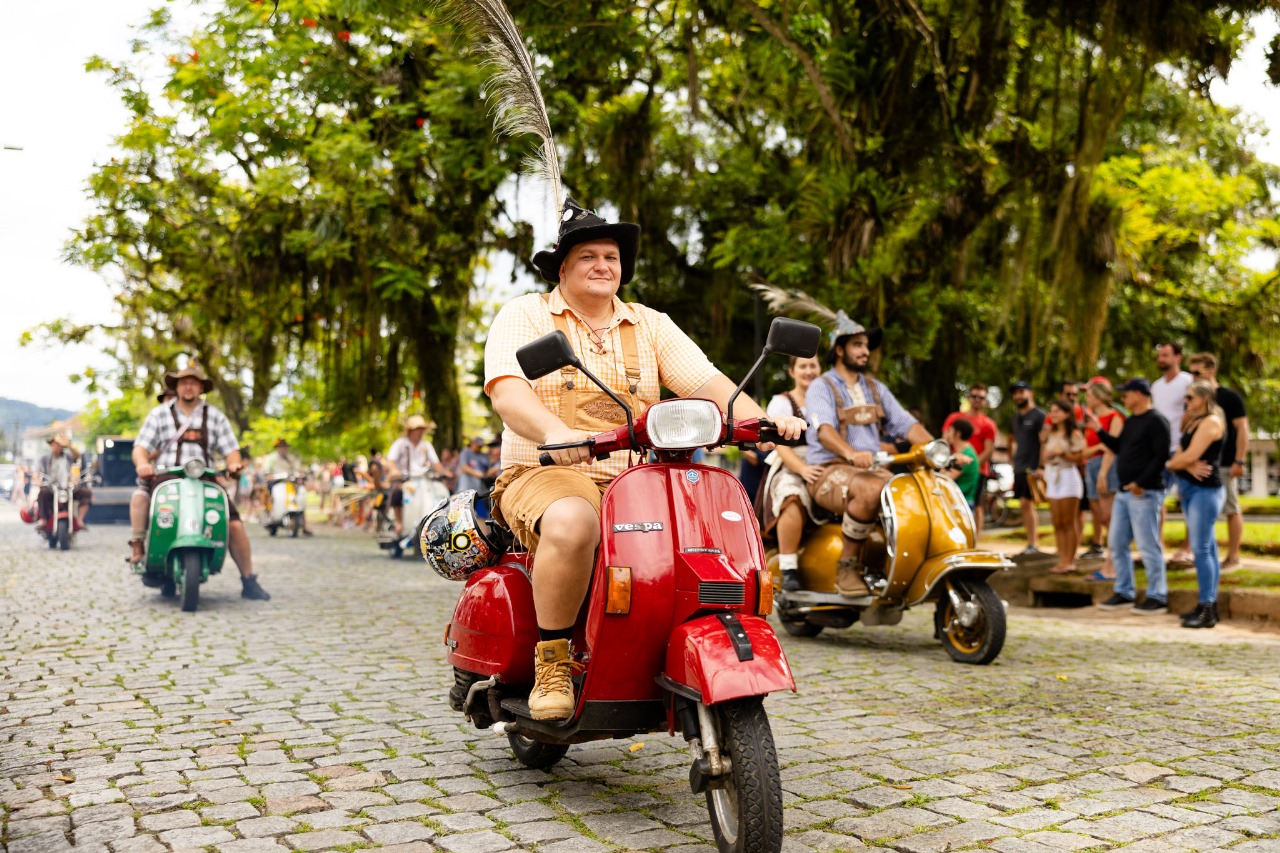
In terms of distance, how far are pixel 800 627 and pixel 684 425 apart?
542 cm

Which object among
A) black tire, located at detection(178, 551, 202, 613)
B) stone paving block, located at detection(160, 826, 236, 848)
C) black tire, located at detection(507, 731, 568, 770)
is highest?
black tire, located at detection(178, 551, 202, 613)

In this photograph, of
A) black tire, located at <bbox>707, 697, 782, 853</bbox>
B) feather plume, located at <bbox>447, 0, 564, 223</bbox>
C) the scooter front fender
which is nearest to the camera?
black tire, located at <bbox>707, 697, 782, 853</bbox>

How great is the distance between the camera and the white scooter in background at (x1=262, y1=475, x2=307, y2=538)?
2369cm

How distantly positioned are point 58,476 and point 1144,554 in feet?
53.4

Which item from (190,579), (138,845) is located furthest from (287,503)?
(138,845)

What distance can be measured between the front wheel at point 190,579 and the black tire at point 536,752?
235 inches

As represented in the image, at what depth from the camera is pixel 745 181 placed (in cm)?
1847

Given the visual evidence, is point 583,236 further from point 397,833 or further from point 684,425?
point 397,833

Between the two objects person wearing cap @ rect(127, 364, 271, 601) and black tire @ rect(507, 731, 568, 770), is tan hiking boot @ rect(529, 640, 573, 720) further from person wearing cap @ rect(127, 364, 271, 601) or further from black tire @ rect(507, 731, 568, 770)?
person wearing cap @ rect(127, 364, 271, 601)

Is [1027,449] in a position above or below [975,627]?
above

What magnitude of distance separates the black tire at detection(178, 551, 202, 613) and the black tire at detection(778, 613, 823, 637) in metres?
4.80

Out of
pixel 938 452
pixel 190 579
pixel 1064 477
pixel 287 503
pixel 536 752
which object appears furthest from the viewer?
pixel 287 503

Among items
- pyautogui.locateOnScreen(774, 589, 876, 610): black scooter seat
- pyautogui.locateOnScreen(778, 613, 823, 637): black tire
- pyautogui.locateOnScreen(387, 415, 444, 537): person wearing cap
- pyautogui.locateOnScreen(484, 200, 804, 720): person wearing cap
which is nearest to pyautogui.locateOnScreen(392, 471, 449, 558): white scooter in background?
pyautogui.locateOnScreen(387, 415, 444, 537): person wearing cap

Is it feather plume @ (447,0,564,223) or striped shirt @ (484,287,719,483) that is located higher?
feather plume @ (447,0,564,223)
